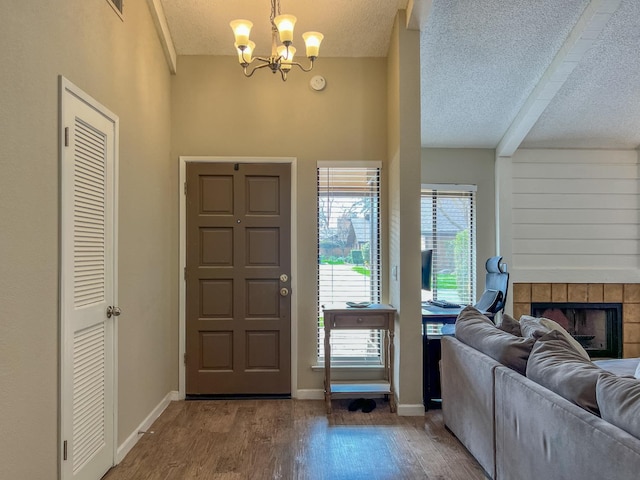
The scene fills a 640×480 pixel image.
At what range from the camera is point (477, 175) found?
5.10 meters

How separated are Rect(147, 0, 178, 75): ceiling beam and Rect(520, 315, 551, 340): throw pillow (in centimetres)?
344

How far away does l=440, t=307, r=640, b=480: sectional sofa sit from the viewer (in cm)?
153

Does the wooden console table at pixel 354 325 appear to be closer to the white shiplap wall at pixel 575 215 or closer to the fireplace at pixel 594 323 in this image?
the white shiplap wall at pixel 575 215

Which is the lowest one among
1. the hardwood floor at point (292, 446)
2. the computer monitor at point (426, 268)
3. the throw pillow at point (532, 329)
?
the hardwood floor at point (292, 446)

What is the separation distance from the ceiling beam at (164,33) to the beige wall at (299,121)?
114 millimetres

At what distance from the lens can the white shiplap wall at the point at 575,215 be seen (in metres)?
5.07

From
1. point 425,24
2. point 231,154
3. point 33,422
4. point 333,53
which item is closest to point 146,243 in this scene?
point 231,154

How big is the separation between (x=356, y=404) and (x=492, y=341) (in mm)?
1593

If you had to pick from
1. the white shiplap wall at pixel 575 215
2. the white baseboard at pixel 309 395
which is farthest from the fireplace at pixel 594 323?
the white baseboard at pixel 309 395

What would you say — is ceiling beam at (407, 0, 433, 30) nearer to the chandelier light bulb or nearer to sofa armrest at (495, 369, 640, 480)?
the chandelier light bulb

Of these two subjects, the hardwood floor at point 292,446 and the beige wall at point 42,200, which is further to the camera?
the hardwood floor at point 292,446

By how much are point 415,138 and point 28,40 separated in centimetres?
259

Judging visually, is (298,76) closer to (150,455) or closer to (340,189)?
(340,189)

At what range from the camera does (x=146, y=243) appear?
11.0 ft
